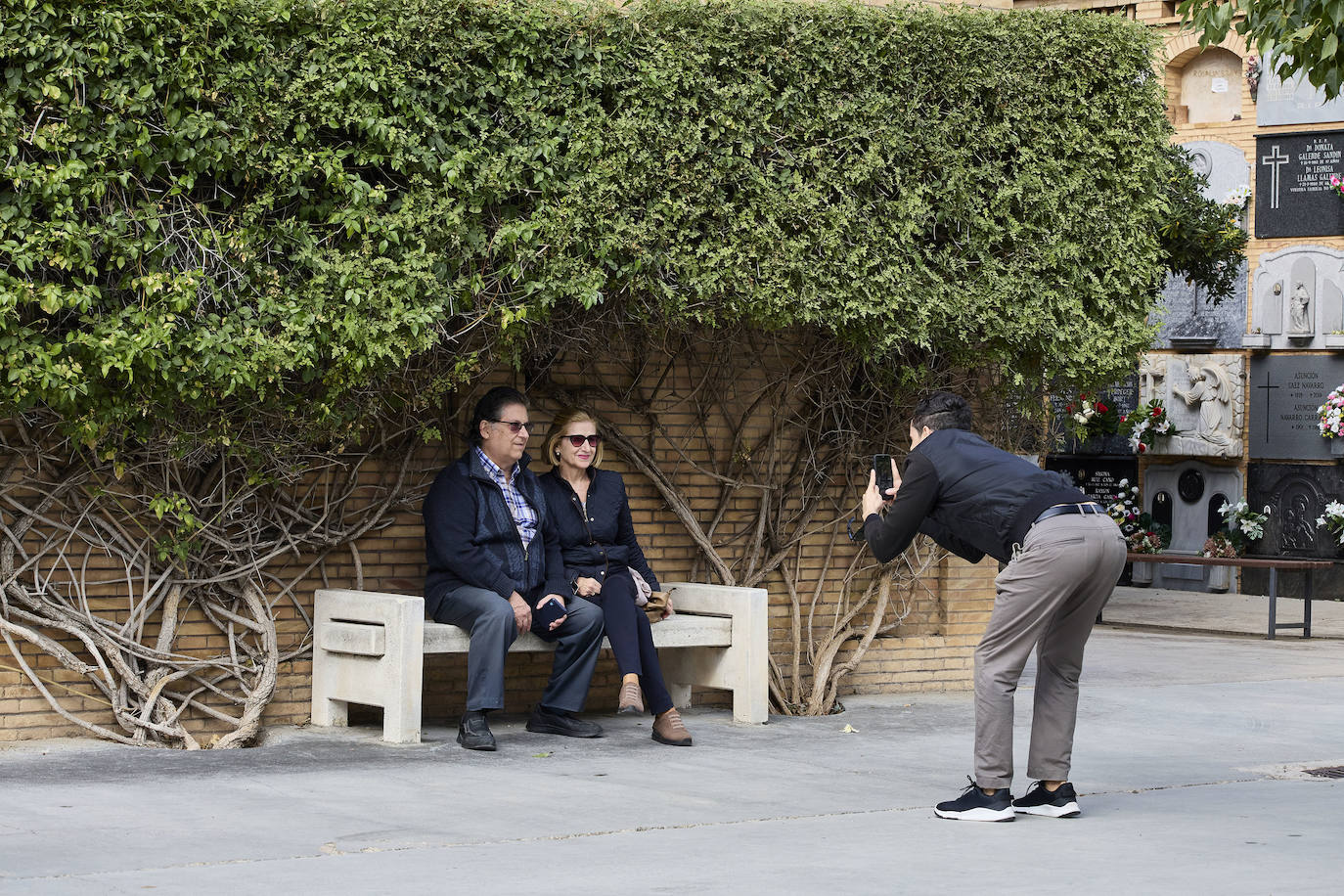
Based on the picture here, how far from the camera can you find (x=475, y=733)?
8.42 m

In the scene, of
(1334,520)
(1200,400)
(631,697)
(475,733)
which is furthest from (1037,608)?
(1200,400)

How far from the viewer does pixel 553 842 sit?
249 inches

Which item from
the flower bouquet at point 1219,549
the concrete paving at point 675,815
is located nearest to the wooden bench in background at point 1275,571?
the flower bouquet at point 1219,549

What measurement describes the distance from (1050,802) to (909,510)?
1225 mm

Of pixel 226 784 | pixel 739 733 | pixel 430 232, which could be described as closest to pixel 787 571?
pixel 739 733

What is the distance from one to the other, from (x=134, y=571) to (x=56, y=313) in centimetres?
140

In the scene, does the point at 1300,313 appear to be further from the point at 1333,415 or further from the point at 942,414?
the point at 942,414

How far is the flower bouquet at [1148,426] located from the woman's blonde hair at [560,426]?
15.2 metres

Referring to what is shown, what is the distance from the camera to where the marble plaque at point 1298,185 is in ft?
75.7

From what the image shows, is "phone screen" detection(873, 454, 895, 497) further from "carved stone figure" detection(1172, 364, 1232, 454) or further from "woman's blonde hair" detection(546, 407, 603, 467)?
"carved stone figure" detection(1172, 364, 1232, 454)

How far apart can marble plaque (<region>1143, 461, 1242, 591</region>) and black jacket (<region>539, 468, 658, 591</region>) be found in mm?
15022

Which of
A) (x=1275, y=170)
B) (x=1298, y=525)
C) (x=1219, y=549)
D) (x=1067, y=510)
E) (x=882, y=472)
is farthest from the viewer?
(x=1275, y=170)

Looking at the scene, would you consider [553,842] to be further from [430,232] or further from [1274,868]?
[430,232]

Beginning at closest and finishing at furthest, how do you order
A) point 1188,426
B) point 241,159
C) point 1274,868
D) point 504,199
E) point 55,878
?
point 55,878
point 1274,868
point 241,159
point 504,199
point 1188,426
